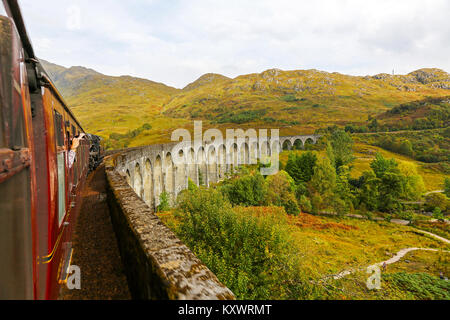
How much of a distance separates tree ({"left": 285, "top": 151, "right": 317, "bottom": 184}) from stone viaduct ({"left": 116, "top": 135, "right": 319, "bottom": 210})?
808cm

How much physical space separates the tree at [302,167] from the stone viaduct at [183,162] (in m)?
8.08

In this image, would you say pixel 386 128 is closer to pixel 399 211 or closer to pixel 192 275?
pixel 399 211

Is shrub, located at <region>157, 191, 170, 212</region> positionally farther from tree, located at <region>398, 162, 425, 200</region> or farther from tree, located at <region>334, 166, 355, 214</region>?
tree, located at <region>398, 162, 425, 200</region>

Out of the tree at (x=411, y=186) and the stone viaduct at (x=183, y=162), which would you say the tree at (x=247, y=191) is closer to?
the stone viaduct at (x=183, y=162)

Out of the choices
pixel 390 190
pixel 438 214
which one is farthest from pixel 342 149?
pixel 438 214

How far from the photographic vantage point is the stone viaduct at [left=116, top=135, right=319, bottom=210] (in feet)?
68.3

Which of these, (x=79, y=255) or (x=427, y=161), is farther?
(x=427, y=161)

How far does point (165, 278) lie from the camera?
1978mm

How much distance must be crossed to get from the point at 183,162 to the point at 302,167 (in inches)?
1095

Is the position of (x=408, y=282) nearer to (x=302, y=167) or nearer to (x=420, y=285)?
(x=420, y=285)

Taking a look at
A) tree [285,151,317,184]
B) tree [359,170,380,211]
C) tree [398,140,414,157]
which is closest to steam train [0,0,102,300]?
tree [359,170,380,211]

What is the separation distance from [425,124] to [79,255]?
394 ft

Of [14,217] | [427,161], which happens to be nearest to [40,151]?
[14,217]

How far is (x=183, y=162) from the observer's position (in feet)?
118
